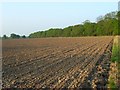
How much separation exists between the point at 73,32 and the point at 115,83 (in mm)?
124202

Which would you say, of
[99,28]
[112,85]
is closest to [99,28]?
[99,28]

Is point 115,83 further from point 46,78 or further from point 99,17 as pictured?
point 99,17

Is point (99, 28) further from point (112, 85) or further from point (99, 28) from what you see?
point (112, 85)

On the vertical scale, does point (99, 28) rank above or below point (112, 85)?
above

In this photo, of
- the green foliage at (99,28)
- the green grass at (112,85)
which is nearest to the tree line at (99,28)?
the green foliage at (99,28)

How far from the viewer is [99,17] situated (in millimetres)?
133375

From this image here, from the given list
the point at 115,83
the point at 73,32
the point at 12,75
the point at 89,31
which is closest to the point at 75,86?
the point at 115,83

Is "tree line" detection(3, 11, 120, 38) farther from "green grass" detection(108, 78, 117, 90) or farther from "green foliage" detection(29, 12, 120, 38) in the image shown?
"green grass" detection(108, 78, 117, 90)

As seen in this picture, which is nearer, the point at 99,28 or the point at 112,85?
the point at 112,85

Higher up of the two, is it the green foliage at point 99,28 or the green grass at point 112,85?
the green foliage at point 99,28

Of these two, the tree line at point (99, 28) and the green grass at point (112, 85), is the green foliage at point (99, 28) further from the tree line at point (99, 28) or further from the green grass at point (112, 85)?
the green grass at point (112, 85)

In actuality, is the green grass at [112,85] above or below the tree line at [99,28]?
below

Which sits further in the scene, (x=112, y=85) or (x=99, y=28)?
(x=99, y=28)

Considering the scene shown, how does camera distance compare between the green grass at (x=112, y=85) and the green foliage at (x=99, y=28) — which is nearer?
the green grass at (x=112, y=85)
